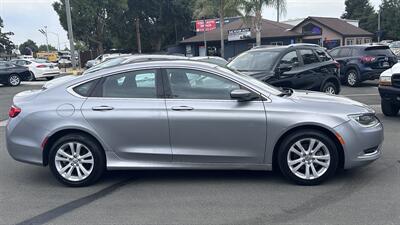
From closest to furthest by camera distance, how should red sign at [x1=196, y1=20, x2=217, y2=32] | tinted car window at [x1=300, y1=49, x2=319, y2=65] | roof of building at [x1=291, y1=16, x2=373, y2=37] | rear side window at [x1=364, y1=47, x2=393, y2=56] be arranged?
tinted car window at [x1=300, y1=49, x2=319, y2=65]
rear side window at [x1=364, y1=47, x2=393, y2=56]
roof of building at [x1=291, y1=16, x2=373, y2=37]
red sign at [x1=196, y1=20, x2=217, y2=32]

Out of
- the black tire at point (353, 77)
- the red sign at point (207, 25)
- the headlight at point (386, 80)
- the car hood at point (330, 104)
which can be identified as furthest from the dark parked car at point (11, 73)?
the red sign at point (207, 25)

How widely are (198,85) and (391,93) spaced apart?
5.52 meters

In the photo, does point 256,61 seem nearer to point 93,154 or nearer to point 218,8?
point 93,154

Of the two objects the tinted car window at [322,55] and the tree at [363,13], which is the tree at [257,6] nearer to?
the tinted car window at [322,55]

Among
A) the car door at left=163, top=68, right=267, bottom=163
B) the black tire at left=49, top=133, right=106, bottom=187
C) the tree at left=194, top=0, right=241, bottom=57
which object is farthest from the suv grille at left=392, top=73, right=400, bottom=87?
the tree at left=194, top=0, right=241, bottom=57

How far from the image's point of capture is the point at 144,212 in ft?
14.9

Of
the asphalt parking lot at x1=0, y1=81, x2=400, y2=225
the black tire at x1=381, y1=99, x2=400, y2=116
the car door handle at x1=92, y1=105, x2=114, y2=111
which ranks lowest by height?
the asphalt parking lot at x1=0, y1=81, x2=400, y2=225

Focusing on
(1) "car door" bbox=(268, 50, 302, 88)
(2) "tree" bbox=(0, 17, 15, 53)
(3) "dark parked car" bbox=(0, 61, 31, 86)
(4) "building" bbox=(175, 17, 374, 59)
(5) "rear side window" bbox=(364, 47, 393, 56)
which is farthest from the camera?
(2) "tree" bbox=(0, 17, 15, 53)

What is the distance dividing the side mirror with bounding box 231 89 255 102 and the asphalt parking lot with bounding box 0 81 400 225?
1071 mm

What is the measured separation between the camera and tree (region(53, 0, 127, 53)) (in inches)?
1882

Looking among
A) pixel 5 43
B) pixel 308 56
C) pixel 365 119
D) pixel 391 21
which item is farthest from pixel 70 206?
pixel 5 43

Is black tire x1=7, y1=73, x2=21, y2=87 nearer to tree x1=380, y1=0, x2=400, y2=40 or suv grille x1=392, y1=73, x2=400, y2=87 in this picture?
suv grille x1=392, y1=73, x2=400, y2=87

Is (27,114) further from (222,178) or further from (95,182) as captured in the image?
(222,178)

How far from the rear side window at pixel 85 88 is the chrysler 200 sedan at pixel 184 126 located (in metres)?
0.01
